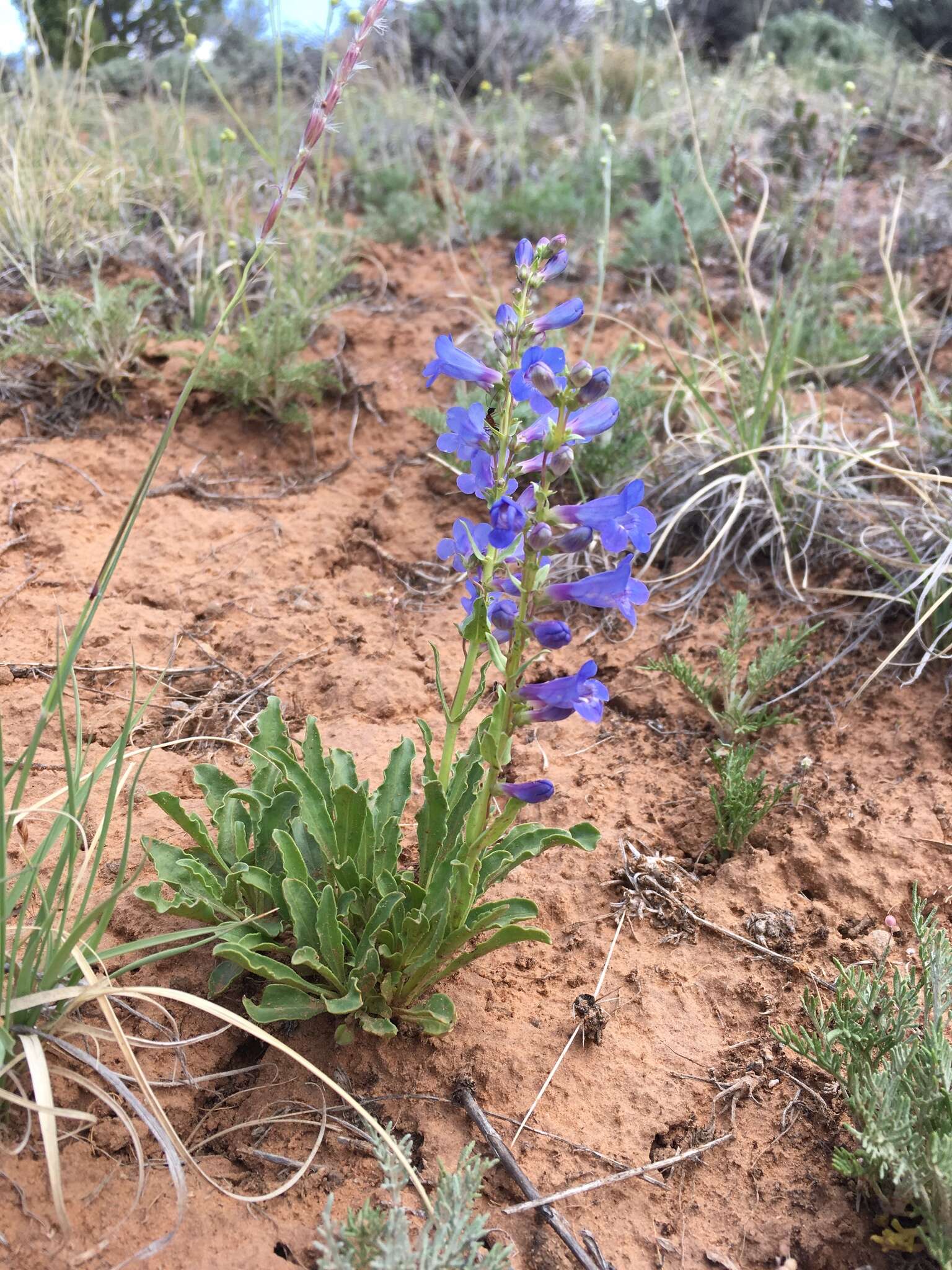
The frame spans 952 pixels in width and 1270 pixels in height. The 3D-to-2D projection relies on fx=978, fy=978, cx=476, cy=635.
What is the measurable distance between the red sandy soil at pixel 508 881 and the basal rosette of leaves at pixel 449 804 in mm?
185

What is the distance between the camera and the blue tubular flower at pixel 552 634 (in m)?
1.72

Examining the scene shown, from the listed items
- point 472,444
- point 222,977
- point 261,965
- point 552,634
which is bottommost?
point 222,977

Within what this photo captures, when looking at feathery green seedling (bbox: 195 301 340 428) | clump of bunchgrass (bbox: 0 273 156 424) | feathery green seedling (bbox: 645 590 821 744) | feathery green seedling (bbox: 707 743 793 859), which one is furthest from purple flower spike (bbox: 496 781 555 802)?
clump of bunchgrass (bbox: 0 273 156 424)

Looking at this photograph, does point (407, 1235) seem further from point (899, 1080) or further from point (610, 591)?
point (610, 591)

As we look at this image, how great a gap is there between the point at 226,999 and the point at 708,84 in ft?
24.5

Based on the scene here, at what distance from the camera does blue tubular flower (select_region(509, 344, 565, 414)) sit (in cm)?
168

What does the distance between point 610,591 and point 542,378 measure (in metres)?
0.38

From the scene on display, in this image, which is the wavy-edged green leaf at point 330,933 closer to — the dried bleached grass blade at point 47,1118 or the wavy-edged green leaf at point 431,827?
the wavy-edged green leaf at point 431,827

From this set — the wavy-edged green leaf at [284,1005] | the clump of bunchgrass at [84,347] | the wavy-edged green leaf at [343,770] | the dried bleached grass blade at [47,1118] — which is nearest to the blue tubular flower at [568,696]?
the wavy-edged green leaf at [343,770]

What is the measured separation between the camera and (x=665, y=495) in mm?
3672

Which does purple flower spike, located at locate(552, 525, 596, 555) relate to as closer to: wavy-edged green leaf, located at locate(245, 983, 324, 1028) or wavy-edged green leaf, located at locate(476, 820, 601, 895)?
wavy-edged green leaf, located at locate(476, 820, 601, 895)

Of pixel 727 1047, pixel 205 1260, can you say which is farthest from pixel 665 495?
pixel 205 1260

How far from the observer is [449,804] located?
2.00 meters

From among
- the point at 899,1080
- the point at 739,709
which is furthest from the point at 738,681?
the point at 899,1080
